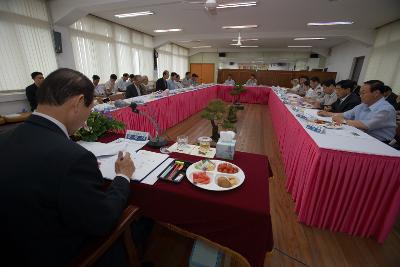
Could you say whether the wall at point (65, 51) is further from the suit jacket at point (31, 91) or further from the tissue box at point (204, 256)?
the tissue box at point (204, 256)

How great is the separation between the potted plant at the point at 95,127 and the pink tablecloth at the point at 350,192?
5.82ft

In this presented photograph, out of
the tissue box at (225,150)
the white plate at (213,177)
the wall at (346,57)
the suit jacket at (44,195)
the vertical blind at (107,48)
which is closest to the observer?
the suit jacket at (44,195)

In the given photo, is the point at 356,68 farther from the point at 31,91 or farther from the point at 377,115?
the point at 31,91

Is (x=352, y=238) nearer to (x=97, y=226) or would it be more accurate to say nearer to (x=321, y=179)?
(x=321, y=179)

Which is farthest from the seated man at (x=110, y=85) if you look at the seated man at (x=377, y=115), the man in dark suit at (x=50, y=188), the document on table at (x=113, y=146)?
the seated man at (x=377, y=115)

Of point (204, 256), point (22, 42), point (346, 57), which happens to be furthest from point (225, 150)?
point (346, 57)

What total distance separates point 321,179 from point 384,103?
Result: 53.9 inches

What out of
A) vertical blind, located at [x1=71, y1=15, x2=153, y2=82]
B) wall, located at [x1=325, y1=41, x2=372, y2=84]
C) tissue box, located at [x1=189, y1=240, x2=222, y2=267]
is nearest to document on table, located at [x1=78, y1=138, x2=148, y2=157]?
tissue box, located at [x1=189, y1=240, x2=222, y2=267]

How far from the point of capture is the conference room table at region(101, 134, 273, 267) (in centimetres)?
91

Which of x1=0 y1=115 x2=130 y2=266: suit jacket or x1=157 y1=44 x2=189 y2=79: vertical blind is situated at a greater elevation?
x1=157 y1=44 x2=189 y2=79: vertical blind

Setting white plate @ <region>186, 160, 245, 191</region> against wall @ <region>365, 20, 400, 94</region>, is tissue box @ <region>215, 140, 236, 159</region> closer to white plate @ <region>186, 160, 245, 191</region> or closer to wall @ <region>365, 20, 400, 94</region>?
white plate @ <region>186, 160, 245, 191</region>

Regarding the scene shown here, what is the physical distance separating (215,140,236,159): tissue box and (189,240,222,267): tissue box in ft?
1.82

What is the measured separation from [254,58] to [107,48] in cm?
1003

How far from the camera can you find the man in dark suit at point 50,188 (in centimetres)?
66
